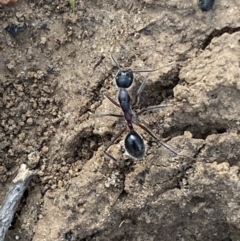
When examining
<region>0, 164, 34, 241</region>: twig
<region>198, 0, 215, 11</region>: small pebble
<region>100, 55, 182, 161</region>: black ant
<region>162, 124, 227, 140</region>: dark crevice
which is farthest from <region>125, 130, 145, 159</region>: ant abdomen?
<region>198, 0, 215, 11</region>: small pebble

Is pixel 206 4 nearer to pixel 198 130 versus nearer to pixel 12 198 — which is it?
pixel 198 130

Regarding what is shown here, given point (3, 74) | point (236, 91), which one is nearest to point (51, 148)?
point (3, 74)

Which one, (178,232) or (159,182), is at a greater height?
(159,182)

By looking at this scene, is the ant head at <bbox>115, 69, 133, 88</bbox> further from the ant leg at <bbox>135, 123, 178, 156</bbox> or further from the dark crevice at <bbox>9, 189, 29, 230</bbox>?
the dark crevice at <bbox>9, 189, 29, 230</bbox>

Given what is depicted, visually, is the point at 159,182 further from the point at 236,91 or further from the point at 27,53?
the point at 27,53

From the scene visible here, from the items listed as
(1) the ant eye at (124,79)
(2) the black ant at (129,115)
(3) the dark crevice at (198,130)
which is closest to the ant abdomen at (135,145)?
(2) the black ant at (129,115)
